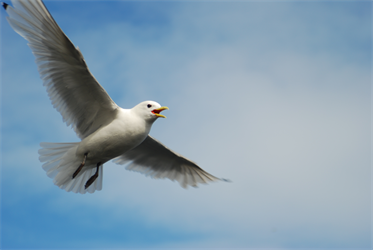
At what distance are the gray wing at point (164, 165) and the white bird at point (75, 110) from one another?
0.68 metres

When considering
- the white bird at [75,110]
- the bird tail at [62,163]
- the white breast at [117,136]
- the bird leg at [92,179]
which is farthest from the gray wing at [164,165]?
the white breast at [117,136]

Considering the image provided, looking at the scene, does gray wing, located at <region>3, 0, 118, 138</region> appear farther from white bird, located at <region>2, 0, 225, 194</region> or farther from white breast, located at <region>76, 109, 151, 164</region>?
white breast, located at <region>76, 109, 151, 164</region>

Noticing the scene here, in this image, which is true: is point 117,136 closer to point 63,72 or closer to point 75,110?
point 75,110

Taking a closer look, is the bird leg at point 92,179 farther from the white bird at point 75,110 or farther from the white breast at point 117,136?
the white breast at point 117,136

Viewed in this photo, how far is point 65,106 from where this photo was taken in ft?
27.1

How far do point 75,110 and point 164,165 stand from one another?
2.98m

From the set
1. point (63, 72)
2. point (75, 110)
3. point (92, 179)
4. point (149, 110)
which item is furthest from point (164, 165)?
point (63, 72)

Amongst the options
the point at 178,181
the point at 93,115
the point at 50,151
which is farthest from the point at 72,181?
the point at 178,181

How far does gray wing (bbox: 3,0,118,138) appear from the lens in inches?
284

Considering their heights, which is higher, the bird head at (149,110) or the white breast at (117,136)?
the bird head at (149,110)

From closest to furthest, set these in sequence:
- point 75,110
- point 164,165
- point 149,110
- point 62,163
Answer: point 149,110 < point 75,110 < point 62,163 < point 164,165

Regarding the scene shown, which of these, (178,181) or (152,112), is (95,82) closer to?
(152,112)

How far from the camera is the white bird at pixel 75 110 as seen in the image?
7297 millimetres

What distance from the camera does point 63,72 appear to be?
25.5 ft
